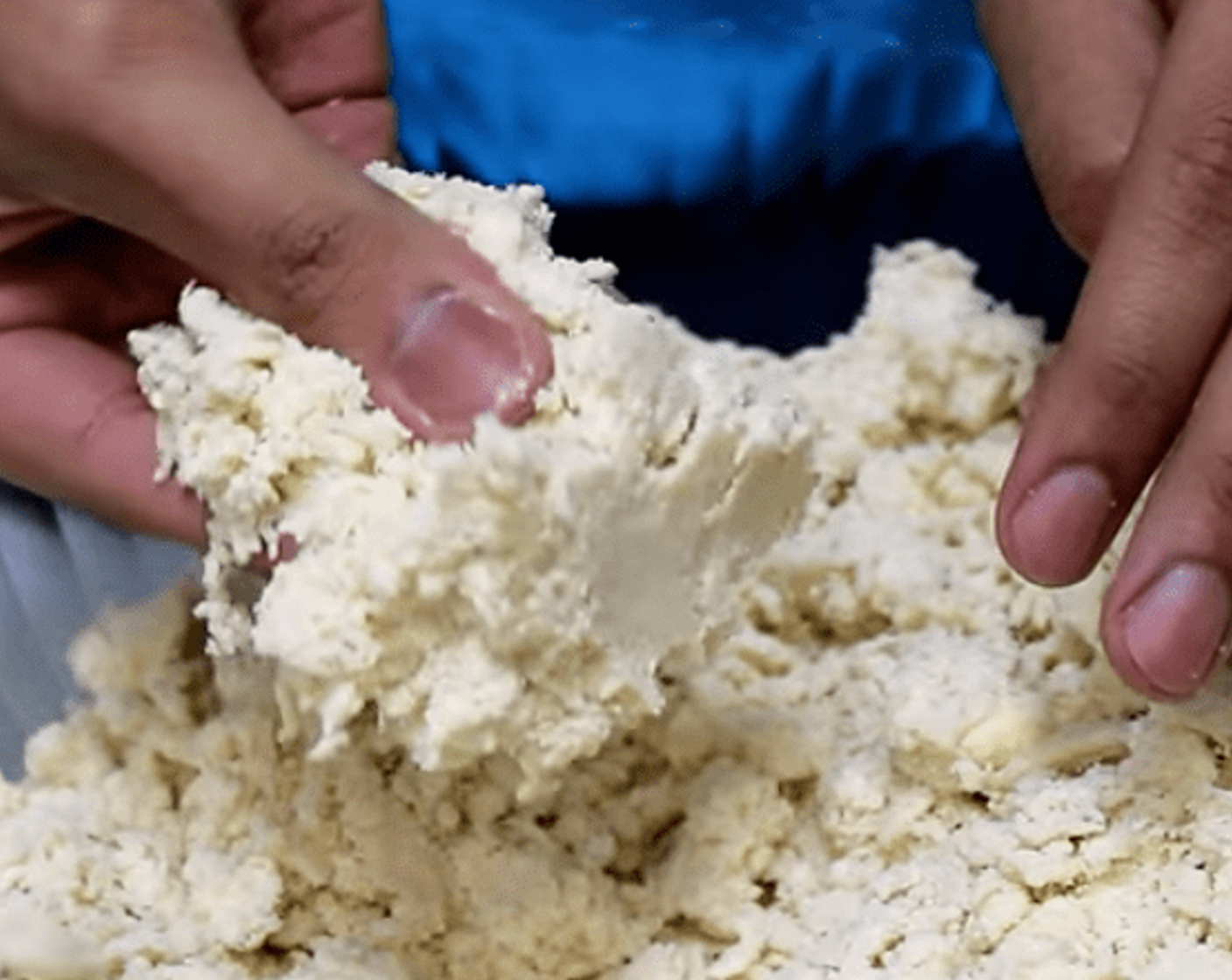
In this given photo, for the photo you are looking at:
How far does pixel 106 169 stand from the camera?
691mm

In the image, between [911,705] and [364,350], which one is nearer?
[364,350]

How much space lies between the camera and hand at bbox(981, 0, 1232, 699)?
696 millimetres

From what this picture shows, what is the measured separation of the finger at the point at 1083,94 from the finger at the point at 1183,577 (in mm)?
162

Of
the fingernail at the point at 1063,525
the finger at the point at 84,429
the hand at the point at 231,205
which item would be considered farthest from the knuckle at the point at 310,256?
the fingernail at the point at 1063,525

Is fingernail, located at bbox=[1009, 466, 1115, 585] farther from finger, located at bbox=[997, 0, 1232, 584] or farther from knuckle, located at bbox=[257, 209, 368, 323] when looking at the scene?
knuckle, located at bbox=[257, 209, 368, 323]

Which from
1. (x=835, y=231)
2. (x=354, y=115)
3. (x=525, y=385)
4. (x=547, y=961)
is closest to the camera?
(x=525, y=385)

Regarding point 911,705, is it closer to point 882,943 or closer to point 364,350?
point 882,943

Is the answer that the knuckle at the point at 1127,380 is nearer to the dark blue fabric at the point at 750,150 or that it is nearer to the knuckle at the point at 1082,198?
the knuckle at the point at 1082,198

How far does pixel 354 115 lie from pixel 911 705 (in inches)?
16.5

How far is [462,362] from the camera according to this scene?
2.02 ft

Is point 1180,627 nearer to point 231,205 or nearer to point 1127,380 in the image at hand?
point 1127,380

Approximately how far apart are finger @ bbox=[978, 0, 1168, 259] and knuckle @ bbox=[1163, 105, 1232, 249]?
0.37 ft

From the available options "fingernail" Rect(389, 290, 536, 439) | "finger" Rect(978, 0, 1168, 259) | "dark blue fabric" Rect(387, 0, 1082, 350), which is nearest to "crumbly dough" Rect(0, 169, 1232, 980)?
"fingernail" Rect(389, 290, 536, 439)

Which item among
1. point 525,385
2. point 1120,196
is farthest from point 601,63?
point 525,385
